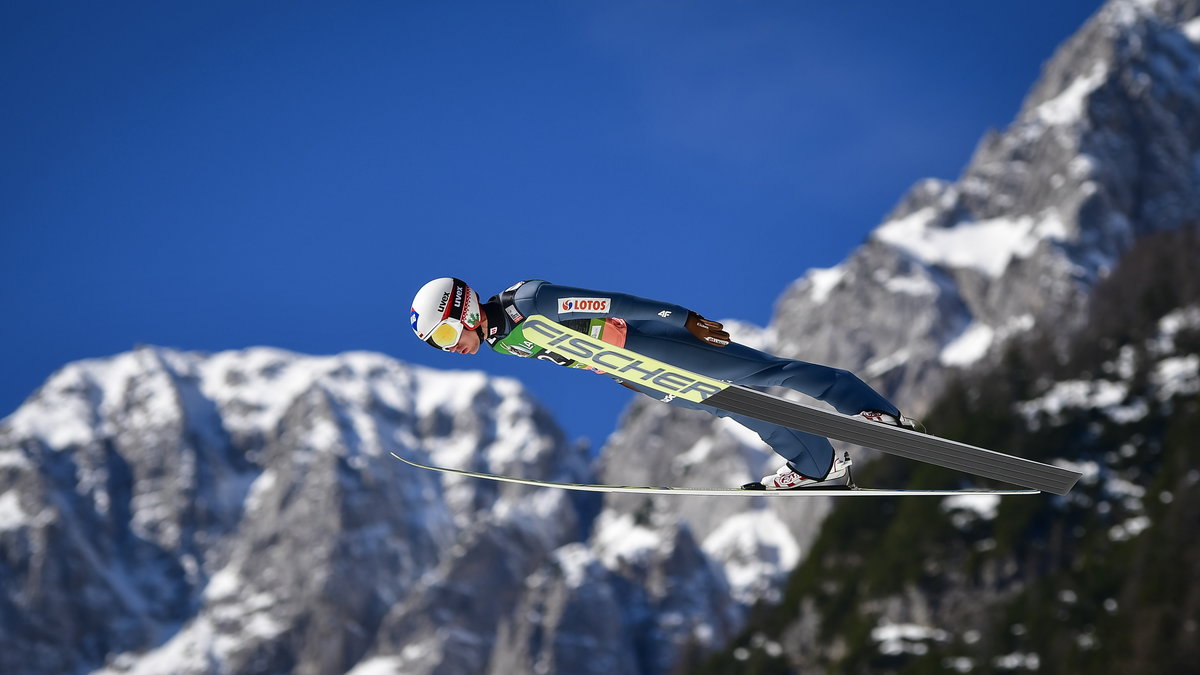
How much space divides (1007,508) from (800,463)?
11082 centimetres

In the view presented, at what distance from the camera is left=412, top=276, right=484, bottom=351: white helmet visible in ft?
37.7

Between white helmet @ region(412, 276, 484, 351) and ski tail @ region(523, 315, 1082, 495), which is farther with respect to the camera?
white helmet @ region(412, 276, 484, 351)

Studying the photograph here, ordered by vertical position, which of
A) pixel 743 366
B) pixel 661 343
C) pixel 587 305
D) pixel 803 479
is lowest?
pixel 803 479

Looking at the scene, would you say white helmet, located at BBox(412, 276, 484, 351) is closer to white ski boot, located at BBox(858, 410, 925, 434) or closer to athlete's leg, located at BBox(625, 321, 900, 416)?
athlete's leg, located at BBox(625, 321, 900, 416)

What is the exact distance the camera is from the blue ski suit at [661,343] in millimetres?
11484

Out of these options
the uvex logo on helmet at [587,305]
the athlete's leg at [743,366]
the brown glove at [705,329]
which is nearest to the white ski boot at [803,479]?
the athlete's leg at [743,366]

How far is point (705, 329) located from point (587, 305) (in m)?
1.10

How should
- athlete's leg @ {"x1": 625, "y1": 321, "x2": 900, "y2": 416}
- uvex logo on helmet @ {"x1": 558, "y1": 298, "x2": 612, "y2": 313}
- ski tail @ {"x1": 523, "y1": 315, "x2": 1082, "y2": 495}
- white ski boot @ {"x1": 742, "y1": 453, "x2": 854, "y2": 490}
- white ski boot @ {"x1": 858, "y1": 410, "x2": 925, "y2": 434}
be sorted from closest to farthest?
1. ski tail @ {"x1": 523, "y1": 315, "x2": 1082, "y2": 495}
2. white ski boot @ {"x1": 858, "y1": 410, "x2": 925, "y2": 434}
3. uvex logo on helmet @ {"x1": 558, "y1": 298, "x2": 612, "y2": 313}
4. athlete's leg @ {"x1": 625, "y1": 321, "x2": 900, "y2": 416}
5. white ski boot @ {"x1": 742, "y1": 453, "x2": 854, "y2": 490}

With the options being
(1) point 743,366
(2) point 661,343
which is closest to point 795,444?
(1) point 743,366

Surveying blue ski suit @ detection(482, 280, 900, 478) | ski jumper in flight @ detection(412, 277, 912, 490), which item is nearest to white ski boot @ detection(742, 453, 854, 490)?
blue ski suit @ detection(482, 280, 900, 478)

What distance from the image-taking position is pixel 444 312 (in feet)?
37.8

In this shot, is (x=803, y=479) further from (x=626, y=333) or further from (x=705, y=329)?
(x=626, y=333)

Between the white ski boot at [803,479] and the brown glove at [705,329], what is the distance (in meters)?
1.56

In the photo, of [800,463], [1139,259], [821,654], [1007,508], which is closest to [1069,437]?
[1007,508]
